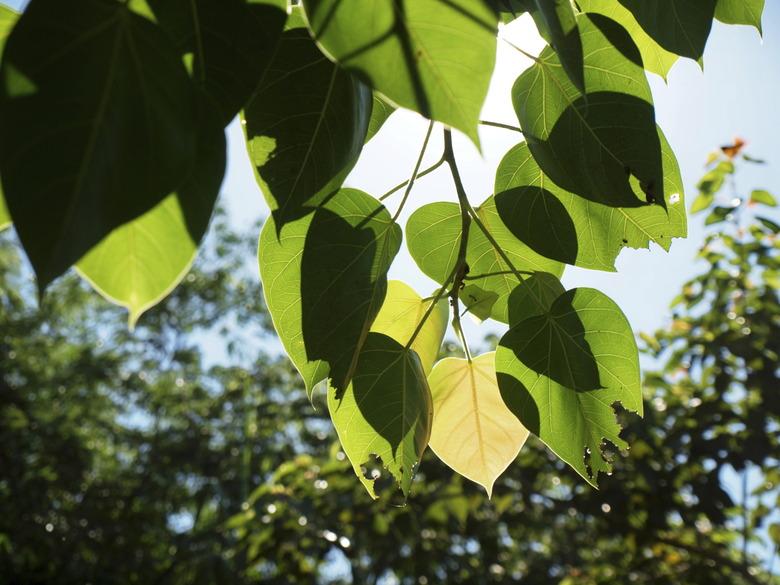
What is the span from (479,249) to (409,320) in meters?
0.08

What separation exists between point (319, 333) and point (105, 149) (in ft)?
0.73

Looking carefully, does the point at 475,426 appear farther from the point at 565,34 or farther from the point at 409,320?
the point at 565,34

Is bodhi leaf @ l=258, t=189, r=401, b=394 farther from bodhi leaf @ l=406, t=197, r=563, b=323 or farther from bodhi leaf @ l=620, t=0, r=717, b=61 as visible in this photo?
bodhi leaf @ l=620, t=0, r=717, b=61

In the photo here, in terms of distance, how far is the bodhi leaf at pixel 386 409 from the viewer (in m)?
0.53

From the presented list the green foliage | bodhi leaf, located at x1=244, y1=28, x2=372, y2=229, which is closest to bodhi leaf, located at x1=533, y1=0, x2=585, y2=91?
the green foliage

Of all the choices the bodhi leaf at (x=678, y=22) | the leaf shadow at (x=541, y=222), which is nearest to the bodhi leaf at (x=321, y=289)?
the leaf shadow at (x=541, y=222)

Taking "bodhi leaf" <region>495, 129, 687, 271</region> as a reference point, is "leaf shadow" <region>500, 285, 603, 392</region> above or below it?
below

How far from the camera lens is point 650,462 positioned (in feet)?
9.18

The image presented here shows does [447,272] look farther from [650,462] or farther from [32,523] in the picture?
[32,523]

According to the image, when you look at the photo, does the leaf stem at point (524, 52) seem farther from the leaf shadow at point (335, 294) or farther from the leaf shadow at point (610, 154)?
the leaf shadow at point (335, 294)

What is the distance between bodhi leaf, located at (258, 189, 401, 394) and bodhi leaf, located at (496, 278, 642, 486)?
0.39ft

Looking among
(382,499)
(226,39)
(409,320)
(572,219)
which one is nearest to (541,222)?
(572,219)

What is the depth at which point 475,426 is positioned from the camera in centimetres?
61

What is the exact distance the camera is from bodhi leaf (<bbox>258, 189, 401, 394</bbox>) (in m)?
0.50
